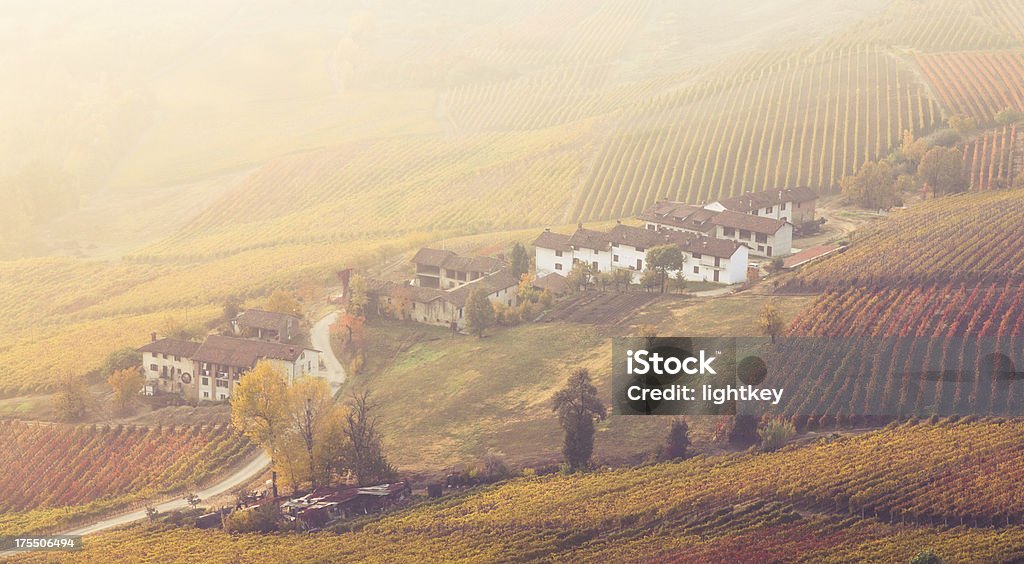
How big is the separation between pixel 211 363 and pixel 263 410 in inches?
542

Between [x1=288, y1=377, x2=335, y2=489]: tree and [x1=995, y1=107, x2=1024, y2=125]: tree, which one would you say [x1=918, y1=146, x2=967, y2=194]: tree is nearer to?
[x1=995, y1=107, x2=1024, y2=125]: tree

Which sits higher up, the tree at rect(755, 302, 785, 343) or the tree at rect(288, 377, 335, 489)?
the tree at rect(755, 302, 785, 343)

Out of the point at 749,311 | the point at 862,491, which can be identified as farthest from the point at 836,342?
the point at 862,491

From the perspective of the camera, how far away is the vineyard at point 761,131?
353ft

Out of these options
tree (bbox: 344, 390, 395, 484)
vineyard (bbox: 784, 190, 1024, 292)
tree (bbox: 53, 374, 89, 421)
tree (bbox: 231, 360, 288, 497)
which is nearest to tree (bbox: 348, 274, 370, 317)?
tree (bbox: 53, 374, 89, 421)

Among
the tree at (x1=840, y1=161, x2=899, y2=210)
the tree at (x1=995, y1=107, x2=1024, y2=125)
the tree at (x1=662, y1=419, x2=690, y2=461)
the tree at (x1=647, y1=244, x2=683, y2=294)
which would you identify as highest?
the tree at (x1=995, y1=107, x2=1024, y2=125)

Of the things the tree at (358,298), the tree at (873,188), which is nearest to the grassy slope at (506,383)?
the tree at (358,298)

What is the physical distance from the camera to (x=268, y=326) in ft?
252

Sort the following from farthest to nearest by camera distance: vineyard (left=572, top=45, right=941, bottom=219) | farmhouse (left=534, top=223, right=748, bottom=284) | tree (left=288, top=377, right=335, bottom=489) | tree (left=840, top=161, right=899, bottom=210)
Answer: vineyard (left=572, top=45, right=941, bottom=219)
tree (left=840, top=161, right=899, bottom=210)
farmhouse (left=534, top=223, right=748, bottom=284)
tree (left=288, top=377, right=335, bottom=489)

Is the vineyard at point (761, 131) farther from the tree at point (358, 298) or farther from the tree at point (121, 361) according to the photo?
the tree at point (121, 361)

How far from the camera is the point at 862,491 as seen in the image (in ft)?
155

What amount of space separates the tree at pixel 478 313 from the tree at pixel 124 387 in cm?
2023

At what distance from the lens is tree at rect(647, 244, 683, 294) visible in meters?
78.8

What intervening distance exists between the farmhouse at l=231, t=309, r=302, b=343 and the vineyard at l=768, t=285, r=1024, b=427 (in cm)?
3147
